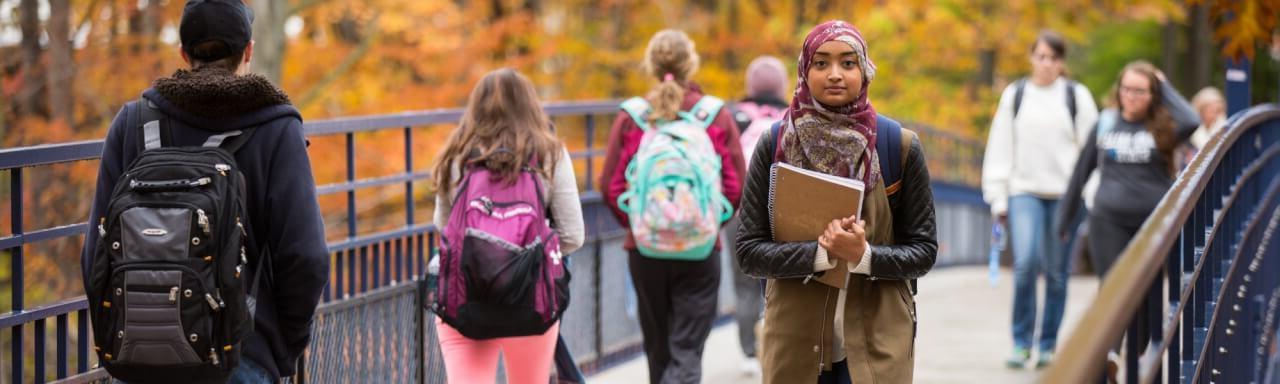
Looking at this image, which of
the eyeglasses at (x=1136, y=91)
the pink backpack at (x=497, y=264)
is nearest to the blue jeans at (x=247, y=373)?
the pink backpack at (x=497, y=264)

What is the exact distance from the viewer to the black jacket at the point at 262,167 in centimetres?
387

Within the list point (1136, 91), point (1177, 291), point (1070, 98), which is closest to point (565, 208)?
point (1177, 291)

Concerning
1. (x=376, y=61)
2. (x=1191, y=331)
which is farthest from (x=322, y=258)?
(x=376, y=61)

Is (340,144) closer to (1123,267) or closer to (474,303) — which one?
(474,303)

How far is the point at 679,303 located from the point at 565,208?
1.27m

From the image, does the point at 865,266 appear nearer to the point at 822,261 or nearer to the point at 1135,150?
the point at 822,261

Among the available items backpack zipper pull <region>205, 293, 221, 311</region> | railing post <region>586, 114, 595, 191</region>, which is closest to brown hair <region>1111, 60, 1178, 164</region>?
railing post <region>586, 114, 595, 191</region>

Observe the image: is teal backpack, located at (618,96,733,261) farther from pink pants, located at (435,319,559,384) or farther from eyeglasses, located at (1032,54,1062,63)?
eyeglasses, located at (1032,54,1062,63)

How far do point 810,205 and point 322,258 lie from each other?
1.25 meters

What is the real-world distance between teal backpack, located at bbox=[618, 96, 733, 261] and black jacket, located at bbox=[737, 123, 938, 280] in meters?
2.12

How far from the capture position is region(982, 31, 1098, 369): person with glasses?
28.7 ft

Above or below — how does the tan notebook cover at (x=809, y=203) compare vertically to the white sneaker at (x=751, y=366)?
above

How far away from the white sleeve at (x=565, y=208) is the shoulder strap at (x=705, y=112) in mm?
1182

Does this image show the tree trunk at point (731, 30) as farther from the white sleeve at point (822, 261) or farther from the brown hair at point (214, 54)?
the brown hair at point (214, 54)
